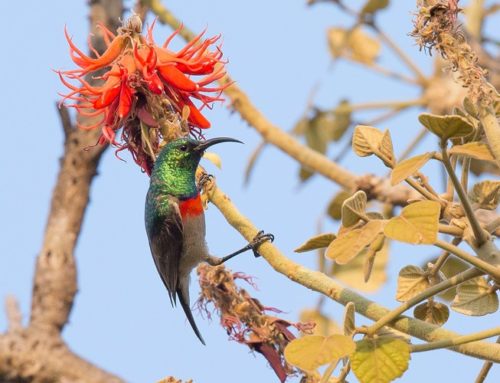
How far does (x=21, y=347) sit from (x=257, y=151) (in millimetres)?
1451

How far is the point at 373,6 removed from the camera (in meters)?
4.68

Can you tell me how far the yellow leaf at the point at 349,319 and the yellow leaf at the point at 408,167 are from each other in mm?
237

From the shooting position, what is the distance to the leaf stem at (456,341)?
175 centimetres

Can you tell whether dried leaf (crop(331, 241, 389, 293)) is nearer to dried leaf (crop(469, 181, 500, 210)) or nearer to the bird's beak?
the bird's beak

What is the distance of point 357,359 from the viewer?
6.00ft

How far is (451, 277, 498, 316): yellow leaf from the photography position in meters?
2.09

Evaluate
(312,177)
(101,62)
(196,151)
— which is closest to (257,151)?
(312,177)

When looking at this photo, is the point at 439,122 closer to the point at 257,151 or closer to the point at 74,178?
the point at 74,178

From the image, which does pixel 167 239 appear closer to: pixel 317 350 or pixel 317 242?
pixel 317 242

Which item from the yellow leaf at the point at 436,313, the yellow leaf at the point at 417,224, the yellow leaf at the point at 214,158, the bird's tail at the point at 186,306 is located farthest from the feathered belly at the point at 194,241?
the yellow leaf at the point at 417,224

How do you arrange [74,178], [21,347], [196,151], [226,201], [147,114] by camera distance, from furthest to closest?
[74,178] < [21,347] < [196,151] < [147,114] < [226,201]

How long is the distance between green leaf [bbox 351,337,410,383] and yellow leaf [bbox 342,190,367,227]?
0.22 metres

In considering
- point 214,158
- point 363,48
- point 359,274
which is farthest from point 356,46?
point 214,158

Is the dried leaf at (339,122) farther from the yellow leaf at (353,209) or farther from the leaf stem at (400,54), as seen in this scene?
the yellow leaf at (353,209)
